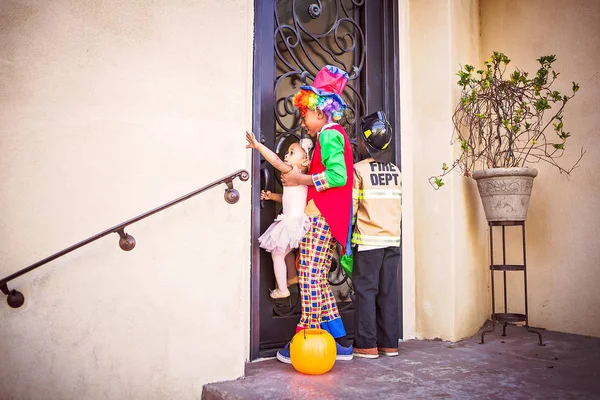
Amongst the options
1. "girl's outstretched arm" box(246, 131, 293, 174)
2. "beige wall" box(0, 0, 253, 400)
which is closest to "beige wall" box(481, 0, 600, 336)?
"girl's outstretched arm" box(246, 131, 293, 174)

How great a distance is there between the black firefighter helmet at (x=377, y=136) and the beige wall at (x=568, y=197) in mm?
1939

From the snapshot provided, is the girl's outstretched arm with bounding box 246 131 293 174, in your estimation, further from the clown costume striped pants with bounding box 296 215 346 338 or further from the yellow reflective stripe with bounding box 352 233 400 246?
the yellow reflective stripe with bounding box 352 233 400 246

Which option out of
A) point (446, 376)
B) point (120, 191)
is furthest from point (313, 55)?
point (446, 376)

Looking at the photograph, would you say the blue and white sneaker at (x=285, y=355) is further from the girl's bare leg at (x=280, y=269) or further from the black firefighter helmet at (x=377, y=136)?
the black firefighter helmet at (x=377, y=136)

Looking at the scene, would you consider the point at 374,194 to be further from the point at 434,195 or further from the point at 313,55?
the point at 313,55

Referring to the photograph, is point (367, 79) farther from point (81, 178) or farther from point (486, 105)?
point (81, 178)

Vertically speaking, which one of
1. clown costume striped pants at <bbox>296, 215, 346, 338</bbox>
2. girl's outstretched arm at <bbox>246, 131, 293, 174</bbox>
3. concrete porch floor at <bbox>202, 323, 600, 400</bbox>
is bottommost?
concrete porch floor at <bbox>202, 323, 600, 400</bbox>

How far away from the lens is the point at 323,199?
3508 mm

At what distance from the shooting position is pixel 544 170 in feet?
15.5

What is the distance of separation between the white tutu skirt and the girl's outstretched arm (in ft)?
1.11

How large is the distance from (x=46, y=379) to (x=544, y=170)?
426 centimetres

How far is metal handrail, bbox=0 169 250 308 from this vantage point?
7.80ft

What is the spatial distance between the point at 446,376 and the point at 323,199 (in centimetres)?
136

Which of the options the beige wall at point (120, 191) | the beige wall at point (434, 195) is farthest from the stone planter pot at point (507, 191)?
the beige wall at point (120, 191)
